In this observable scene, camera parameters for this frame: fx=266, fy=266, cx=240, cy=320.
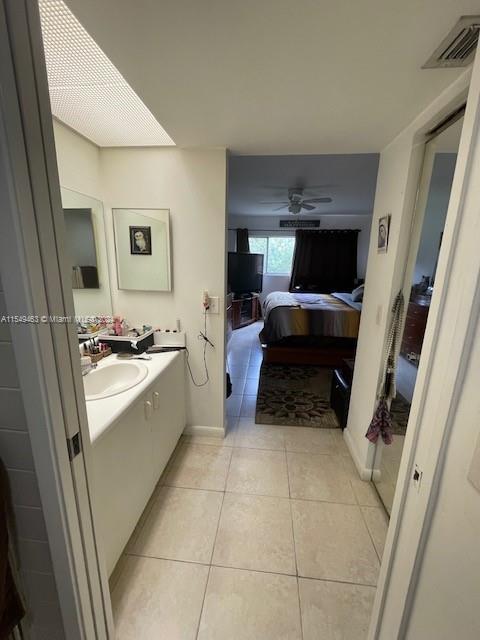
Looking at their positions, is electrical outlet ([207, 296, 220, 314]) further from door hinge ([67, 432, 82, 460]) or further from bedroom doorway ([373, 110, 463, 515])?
door hinge ([67, 432, 82, 460])

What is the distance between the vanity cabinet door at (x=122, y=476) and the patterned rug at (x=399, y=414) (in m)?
1.50

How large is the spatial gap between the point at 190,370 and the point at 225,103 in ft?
5.89

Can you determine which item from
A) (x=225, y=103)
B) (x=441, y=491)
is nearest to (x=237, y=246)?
(x=225, y=103)

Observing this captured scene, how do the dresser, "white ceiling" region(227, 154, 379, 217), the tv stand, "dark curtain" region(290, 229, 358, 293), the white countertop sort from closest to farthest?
the white countertop < the dresser < "white ceiling" region(227, 154, 379, 217) < the tv stand < "dark curtain" region(290, 229, 358, 293)

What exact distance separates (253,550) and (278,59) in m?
2.30

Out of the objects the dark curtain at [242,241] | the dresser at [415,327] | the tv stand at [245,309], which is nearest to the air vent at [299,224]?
the dark curtain at [242,241]

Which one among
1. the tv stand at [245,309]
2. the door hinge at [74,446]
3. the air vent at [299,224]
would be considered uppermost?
the air vent at [299,224]

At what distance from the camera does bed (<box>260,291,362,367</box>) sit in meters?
3.74

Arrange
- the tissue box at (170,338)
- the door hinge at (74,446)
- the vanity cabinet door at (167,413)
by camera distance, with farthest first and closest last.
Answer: the tissue box at (170,338) → the vanity cabinet door at (167,413) → the door hinge at (74,446)

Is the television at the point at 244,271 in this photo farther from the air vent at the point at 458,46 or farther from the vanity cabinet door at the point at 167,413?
the air vent at the point at 458,46

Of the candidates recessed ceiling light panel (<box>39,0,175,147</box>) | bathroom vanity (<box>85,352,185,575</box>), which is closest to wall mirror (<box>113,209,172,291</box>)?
recessed ceiling light panel (<box>39,0,175,147</box>)

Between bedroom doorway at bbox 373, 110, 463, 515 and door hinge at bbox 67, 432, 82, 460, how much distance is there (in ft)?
4.89

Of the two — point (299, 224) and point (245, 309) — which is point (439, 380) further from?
point (299, 224)

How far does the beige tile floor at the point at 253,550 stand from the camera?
3.82ft
